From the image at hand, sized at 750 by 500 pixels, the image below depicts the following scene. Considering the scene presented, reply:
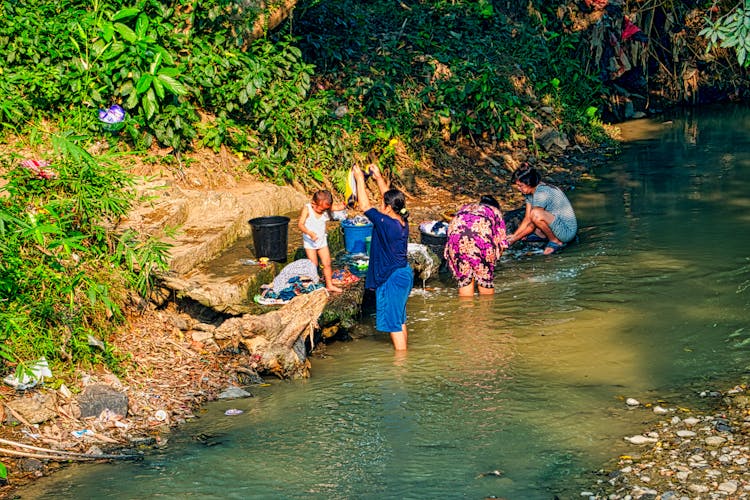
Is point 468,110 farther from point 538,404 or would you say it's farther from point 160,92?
point 538,404

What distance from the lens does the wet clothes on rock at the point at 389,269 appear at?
7.20 metres

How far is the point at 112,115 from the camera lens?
9.30 metres

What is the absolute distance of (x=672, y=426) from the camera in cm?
581

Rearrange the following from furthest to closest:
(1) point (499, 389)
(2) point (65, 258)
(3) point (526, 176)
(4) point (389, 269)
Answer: (3) point (526, 176) < (4) point (389, 269) < (2) point (65, 258) < (1) point (499, 389)

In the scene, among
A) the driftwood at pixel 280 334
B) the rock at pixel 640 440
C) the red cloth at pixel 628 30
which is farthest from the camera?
the red cloth at pixel 628 30

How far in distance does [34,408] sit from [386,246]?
9.53 ft

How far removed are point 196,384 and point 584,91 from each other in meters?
12.3

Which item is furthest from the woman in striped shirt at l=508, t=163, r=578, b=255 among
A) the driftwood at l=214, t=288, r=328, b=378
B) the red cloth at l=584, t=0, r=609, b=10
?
the red cloth at l=584, t=0, r=609, b=10

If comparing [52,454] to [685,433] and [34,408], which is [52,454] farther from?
[685,433]

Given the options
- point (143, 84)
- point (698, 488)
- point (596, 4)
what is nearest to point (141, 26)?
point (143, 84)

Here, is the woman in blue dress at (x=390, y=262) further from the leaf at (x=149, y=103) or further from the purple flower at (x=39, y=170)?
the leaf at (x=149, y=103)

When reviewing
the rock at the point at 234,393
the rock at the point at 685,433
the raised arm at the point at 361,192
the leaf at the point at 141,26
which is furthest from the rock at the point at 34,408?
the leaf at the point at 141,26

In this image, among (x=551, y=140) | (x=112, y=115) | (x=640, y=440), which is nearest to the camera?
(x=640, y=440)

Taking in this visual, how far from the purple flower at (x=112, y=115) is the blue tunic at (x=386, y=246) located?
11.5 ft
